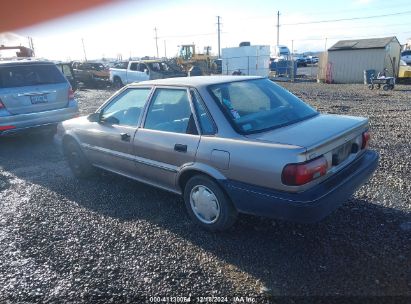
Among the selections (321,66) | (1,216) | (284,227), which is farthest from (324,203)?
(321,66)

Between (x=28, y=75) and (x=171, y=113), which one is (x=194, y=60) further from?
(x=171, y=113)

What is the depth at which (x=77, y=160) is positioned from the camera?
5137 mm

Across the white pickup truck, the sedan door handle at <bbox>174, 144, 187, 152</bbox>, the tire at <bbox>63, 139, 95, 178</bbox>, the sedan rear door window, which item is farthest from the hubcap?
the white pickup truck

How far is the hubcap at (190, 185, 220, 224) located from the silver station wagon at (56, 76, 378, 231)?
0.01 metres

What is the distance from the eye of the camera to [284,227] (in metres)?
3.51

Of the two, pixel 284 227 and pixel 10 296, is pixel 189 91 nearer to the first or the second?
pixel 284 227

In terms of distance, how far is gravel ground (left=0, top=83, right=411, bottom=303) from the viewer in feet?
8.72

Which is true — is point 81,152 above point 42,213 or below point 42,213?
above

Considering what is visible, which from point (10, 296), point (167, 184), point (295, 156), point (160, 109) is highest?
point (160, 109)

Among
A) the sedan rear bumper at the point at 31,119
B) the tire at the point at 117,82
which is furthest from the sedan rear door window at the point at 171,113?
the tire at the point at 117,82

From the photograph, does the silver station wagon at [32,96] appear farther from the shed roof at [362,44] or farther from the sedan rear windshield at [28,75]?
the shed roof at [362,44]

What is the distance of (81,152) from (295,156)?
348 cm

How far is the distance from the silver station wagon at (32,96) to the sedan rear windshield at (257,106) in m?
5.00

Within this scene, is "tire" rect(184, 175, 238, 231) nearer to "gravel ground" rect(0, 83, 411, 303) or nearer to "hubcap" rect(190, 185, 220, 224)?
"hubcap" rect(190, 185, 220, 224)
